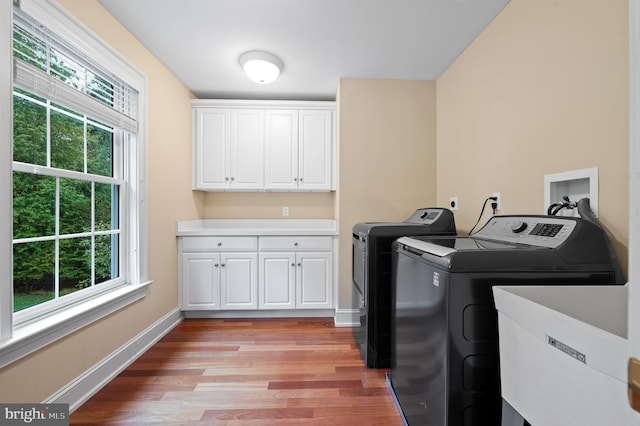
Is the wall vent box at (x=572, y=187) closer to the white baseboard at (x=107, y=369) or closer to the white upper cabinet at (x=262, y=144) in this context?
the white upper cabinet at (x=262, y=144)

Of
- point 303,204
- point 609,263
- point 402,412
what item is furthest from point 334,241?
point 609,263

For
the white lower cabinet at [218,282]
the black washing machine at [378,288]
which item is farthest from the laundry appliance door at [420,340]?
the white lower cabinet at [218,282]

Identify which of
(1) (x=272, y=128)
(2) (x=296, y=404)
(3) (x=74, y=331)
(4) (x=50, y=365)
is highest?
(1) (x=272, y=128)

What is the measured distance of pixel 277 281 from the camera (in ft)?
9.41

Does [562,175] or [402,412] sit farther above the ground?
[562,175]

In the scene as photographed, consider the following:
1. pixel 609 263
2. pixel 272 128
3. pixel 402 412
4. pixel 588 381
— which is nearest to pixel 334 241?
pixel 272 128

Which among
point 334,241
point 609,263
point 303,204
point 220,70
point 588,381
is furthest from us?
point 303,204

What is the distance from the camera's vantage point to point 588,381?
22.0 inches

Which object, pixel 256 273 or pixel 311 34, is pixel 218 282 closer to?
pixel 256 273

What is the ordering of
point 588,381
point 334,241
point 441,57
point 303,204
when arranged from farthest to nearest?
point 303,204, point 334,241, point 441,57, point 588,381

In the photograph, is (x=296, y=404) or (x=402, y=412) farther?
(x=296, y=404)

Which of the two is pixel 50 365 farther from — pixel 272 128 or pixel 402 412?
pixel 272 128

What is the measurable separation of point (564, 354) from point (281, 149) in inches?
112

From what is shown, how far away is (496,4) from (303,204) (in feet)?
7.81
